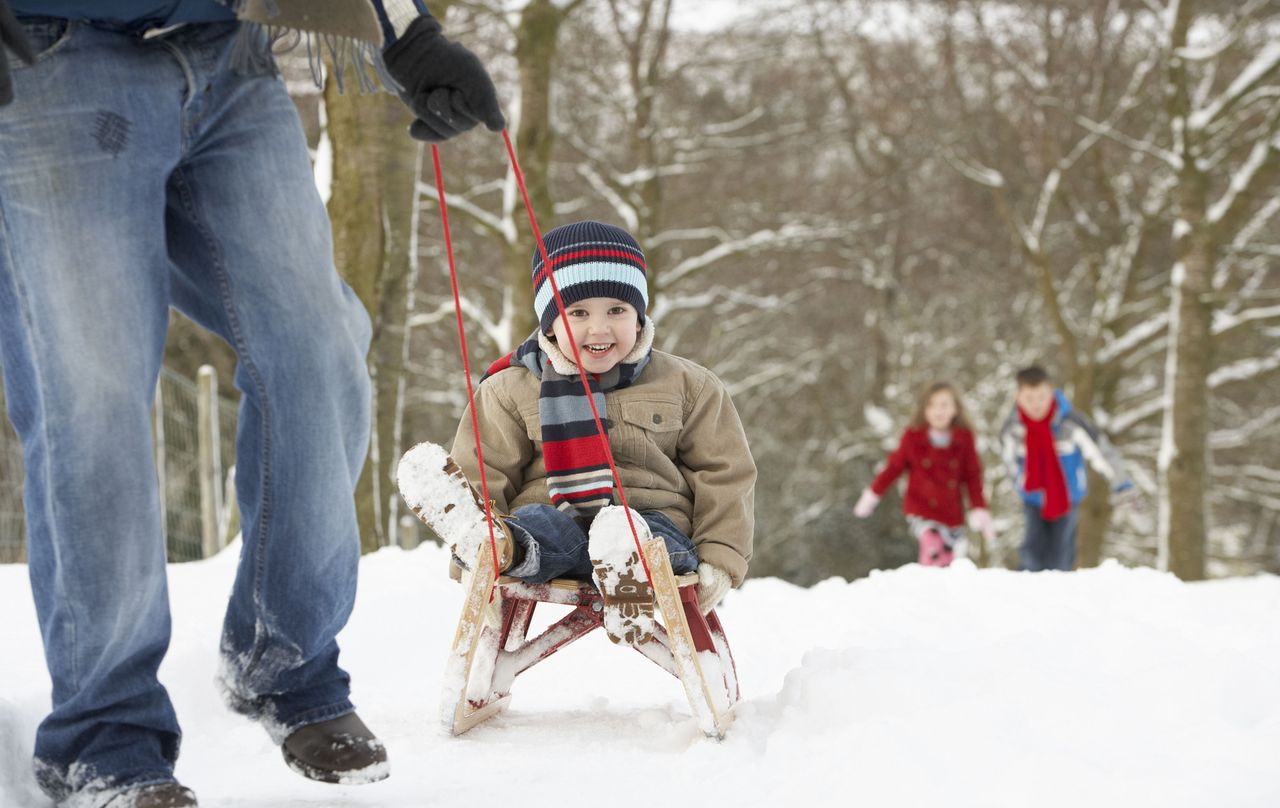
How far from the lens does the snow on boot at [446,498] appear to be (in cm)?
245

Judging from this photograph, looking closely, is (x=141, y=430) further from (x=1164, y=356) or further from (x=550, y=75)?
(x=1164, y=356)

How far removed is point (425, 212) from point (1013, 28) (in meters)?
7.19

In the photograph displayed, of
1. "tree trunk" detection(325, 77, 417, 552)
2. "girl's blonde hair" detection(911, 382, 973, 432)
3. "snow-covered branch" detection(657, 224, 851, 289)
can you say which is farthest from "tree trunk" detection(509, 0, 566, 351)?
"tree trunk" detection(325, 77, 417, 552)

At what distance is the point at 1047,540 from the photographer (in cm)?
749

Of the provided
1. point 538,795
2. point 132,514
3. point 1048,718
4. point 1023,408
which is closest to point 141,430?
point 132,514

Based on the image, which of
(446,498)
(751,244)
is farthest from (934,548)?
(751,244)

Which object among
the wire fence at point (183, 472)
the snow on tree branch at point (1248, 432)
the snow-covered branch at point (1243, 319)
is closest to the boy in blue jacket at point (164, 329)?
the wire fence at point (183, 472)

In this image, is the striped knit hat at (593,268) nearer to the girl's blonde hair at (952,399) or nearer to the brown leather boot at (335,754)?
the brown leather boot at (335,754)

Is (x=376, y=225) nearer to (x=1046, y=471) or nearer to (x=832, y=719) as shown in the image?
(x=832, y=719)

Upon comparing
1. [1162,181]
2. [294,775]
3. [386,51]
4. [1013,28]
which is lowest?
[294,775]

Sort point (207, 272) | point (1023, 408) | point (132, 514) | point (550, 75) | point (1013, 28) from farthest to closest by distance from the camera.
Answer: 1. point (1013, 28)
2. point (550, 75)
3. point (1023, 408)
4. point (207, 272)
5. point (132, 514)

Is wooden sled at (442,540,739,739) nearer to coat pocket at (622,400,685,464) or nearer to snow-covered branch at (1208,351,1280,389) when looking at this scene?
coat pocket at (622,400,685,464)

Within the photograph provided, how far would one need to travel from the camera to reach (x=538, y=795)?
2027mm

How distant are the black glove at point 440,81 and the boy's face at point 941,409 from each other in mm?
6007
